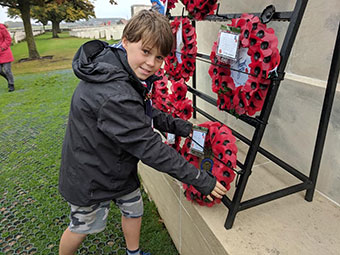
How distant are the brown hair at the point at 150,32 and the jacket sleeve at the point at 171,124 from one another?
445 millimetres

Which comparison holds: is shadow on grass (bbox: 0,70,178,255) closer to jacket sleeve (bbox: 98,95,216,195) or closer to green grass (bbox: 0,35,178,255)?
green grass (bbox: 0,35,178,255)

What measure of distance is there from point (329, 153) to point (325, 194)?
0.81 ft

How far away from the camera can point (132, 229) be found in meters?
1.53

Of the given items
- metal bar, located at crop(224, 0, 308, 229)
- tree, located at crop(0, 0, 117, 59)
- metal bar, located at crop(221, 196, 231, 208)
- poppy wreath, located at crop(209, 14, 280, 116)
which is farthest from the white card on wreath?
tree, located at crop(0, 0, 117, 59)

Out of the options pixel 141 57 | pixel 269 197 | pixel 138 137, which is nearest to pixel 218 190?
pixel 269 197

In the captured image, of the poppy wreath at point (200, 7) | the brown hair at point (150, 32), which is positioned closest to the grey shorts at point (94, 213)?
the brown hair at point (150, 32)

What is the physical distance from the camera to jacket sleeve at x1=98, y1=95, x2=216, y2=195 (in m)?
1.02

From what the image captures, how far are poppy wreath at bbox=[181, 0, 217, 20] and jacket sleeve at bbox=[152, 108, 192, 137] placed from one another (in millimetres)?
609

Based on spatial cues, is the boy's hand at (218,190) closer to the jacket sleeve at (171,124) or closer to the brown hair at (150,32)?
the jacket sleeve at (171,124)

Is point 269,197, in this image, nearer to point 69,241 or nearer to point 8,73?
point 69,241

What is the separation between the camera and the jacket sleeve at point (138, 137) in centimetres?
102

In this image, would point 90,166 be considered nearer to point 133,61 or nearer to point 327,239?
point 133,61

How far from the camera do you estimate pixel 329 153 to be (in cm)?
145

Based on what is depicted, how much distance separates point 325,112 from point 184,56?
892mm
